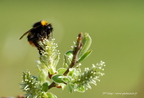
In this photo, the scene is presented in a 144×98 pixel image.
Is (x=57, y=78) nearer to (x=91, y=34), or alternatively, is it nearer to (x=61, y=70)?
(x=61, y=70)

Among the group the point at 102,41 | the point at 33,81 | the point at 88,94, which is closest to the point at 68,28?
the point at 102,41

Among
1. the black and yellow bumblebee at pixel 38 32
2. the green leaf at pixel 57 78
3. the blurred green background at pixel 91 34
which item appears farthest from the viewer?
the blurred green background at pixel 91 34

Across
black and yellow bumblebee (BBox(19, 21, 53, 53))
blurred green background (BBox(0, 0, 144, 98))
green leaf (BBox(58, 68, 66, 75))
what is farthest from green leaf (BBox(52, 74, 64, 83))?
blurred green background (BBox(0, 0, 144, 98))

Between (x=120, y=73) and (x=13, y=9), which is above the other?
(x=13, y=9)

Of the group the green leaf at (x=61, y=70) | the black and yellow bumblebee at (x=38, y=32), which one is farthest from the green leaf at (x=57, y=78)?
the black and yellow bumblebee at (x=38, y=32)

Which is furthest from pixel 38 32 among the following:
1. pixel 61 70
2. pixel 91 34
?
pixel 91 34

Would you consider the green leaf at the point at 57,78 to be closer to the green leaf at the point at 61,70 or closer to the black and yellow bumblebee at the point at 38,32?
the green leaf at the point at 61,70

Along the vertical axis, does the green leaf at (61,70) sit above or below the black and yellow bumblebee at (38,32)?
below

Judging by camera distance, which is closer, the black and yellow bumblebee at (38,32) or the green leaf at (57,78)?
the green leaf at (57,78)

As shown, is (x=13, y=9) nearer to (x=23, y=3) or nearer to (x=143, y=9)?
(x=23, y=3)
